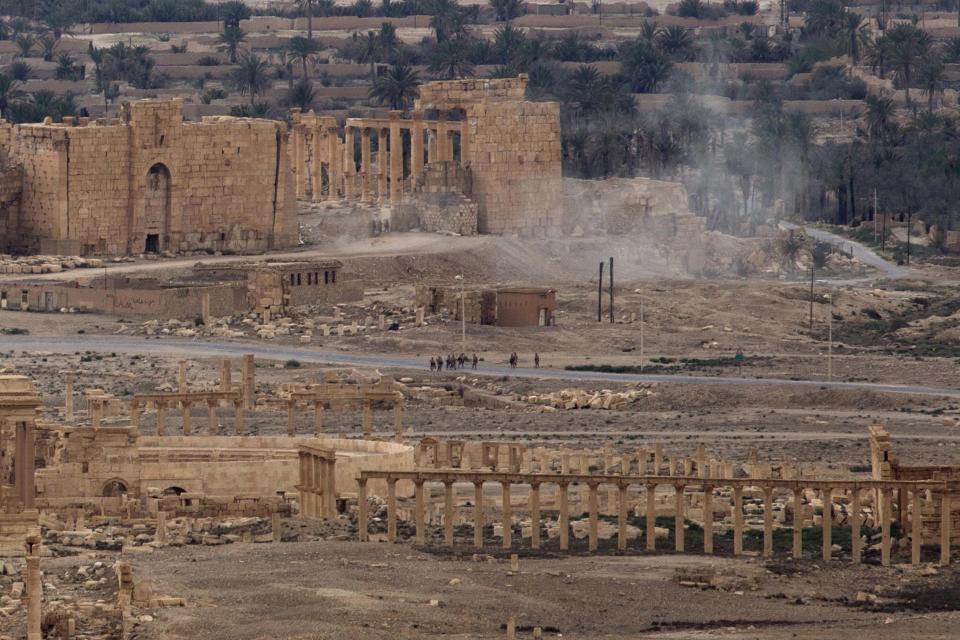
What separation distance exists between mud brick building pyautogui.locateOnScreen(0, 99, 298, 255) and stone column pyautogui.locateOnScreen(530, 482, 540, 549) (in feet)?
174

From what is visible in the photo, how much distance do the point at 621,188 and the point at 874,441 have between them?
63711mm

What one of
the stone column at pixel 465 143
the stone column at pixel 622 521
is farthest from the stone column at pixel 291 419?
the stone column at pixel 465 143

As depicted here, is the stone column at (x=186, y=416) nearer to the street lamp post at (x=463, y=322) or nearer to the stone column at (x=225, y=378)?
the stone column at (x=225, y=378)

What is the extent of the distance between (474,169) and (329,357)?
33.7m

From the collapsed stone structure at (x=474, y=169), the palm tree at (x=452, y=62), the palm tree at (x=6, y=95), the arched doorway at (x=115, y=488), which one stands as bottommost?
the arched doorway at (x=115, y=488)

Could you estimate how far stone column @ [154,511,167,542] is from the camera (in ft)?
253

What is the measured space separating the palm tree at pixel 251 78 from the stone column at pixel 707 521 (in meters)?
97.1

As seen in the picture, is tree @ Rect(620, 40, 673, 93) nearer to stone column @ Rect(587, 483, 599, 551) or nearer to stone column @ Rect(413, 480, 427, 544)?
stone column @ Rect(587, 483, 599, 551)

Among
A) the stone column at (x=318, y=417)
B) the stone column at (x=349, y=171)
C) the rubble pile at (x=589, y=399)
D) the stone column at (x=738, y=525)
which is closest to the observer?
the stone column at (x=738, y=525)

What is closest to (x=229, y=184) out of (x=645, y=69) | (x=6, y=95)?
(x=6, y=95)

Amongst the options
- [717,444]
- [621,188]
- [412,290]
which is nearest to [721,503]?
[717,444]

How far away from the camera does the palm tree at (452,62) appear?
18238cm

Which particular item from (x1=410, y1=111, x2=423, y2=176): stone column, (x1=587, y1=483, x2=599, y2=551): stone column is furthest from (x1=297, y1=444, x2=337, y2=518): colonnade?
(x1=410, y1=111, x2=423, y2=176): stone column

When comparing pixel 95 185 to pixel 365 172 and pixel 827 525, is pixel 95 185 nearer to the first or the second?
pixel 365 172
